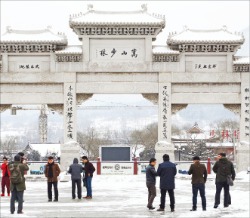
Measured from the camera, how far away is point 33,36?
3581 cm

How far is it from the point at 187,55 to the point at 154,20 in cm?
258

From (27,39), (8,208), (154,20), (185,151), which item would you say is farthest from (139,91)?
(185,151)

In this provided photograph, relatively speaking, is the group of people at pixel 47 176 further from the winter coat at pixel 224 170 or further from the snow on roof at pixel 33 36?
the snow on roof at pixel 33 36

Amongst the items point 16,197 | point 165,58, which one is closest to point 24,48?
point 165,58

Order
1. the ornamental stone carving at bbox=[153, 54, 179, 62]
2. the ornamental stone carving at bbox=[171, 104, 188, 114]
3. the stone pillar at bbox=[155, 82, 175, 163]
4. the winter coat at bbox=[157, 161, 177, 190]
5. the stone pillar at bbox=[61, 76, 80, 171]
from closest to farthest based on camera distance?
the winter coat at bbox=[157, 161, 177, 190], the stone pillar at bbox=[61, 76, 80, 171], the stone pillar at bbox=[155, 82, 175, 163], the ornamental stone carving at bbox=[153, 54, 179, 62], the ornamental stone carving at bbox=[171, 104, 188, 114]

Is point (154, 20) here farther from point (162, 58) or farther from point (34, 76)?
point (34, 76)

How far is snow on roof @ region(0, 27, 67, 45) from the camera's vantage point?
35.4 metres

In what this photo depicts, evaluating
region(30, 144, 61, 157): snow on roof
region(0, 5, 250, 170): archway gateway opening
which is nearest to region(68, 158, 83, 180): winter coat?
region(0, 5, 250, 170): archway gateway opening

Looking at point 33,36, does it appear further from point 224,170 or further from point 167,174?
point 224,170

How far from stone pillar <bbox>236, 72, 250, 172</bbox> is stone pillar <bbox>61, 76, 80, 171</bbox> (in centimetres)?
855

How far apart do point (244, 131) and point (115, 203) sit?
58.8 feet

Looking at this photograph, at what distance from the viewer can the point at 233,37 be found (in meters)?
36.0

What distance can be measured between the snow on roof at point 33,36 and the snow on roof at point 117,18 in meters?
1.30

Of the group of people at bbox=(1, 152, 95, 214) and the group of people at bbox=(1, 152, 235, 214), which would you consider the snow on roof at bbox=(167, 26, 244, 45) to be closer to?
the group of people at bbox=(1, 152, 95, 214)
